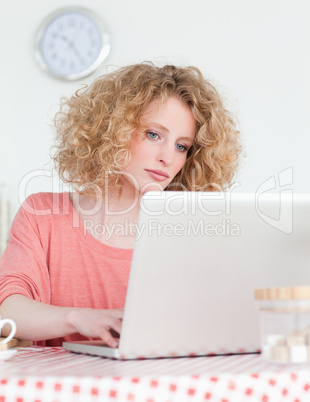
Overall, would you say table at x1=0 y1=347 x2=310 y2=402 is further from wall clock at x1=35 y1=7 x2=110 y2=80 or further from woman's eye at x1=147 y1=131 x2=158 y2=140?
wall clock at x1=35 y1=7 x2=110 y2=80

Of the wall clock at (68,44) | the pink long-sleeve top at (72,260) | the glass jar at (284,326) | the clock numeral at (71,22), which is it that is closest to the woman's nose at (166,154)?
the pink long-sleeve top at (72,260)

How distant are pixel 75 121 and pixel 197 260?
Result: 997mm

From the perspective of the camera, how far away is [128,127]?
1594 millimetres

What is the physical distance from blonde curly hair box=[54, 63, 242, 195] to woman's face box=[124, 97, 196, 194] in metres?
0.02

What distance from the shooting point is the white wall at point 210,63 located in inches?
114

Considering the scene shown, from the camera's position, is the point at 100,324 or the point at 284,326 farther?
the point at 100,324

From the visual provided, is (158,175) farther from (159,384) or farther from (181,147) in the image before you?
(159,384)

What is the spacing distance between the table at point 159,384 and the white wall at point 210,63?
7.23ft

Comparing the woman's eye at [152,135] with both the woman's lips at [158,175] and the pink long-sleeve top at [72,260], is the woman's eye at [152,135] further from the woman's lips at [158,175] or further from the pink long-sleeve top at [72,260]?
the pink long-sleeve top at [72,260]

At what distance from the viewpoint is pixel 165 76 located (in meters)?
1.69

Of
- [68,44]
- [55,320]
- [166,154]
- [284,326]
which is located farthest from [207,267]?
[68,44]

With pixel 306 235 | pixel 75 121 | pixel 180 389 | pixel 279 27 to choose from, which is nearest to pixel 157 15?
pixel 279 27

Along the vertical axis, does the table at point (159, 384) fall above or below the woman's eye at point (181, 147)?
below

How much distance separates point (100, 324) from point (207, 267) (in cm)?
22
